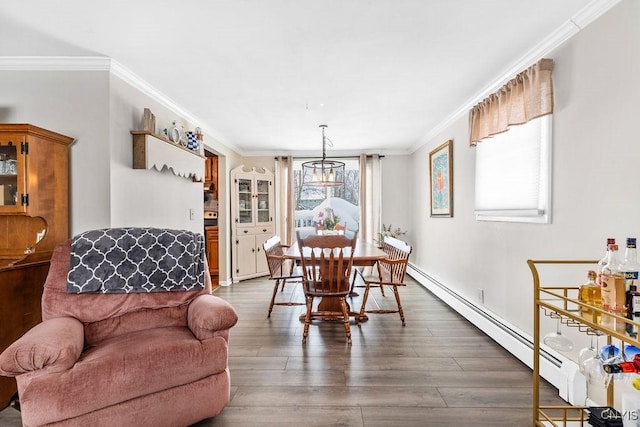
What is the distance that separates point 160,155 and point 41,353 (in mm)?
1940

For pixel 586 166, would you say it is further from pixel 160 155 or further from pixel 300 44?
pixel 160 155

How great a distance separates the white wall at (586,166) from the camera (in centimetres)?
175

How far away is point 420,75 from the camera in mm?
2896

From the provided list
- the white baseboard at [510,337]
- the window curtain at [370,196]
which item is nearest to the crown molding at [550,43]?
the white baseboard at [510,337]

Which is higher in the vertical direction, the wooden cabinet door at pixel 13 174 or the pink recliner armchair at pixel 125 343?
the wooden cabinet door at pixel 13 174

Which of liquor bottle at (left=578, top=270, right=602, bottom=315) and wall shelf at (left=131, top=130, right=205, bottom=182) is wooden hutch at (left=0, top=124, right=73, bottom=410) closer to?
wall shelf at (left=131, top=130, right=205, bottom=182)

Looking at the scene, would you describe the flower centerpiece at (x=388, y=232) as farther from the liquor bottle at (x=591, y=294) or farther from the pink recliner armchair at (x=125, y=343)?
the liquor bottle at (x=591, y=294)

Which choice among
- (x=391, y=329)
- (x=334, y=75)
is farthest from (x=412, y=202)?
(x=334, y=75)

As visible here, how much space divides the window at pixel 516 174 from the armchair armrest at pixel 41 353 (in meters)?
2.95

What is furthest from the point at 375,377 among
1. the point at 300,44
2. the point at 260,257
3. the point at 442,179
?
the point at 260,257

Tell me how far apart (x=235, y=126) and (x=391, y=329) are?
3.18 meters

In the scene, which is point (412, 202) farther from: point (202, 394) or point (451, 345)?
point (202, 394)

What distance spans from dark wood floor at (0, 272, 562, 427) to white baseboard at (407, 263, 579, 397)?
68 mm

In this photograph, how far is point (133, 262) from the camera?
7.08ft
